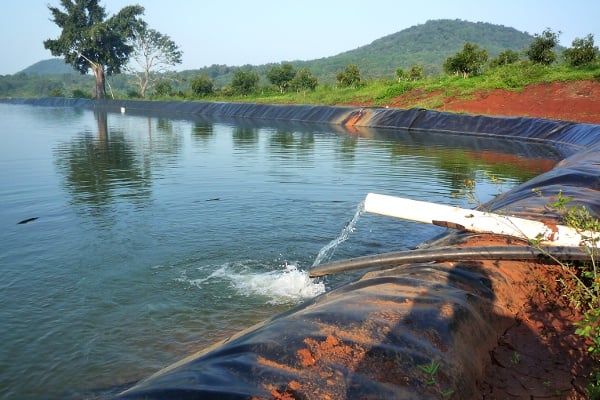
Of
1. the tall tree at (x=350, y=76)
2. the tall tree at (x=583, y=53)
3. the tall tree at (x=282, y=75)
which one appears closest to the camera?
the tall tree at (x=583, y=53)

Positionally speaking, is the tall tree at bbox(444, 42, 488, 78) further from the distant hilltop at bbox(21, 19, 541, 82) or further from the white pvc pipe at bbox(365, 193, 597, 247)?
the distant hilltop at bbox(21, 19, 541, 82)

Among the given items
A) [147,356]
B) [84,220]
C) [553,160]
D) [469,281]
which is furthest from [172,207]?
[553,160]

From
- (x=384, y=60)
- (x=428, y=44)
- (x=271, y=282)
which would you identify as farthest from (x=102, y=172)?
(x=428, y=44)

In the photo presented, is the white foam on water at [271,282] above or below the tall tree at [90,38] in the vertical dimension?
below

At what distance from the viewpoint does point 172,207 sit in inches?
305

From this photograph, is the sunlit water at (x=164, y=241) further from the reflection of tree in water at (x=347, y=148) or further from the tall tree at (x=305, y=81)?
the tall tree at (x=305, y=81)

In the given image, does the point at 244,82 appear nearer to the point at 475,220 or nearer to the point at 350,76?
the point at 350,76

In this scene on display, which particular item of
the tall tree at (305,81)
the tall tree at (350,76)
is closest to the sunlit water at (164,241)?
the tall tree at (350,76)

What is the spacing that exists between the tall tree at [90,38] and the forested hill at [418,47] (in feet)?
150

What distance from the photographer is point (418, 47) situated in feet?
395

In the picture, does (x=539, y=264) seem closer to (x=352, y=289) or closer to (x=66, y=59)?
(x=352, y=289)

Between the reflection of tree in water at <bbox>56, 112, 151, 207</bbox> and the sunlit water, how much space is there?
0.06m

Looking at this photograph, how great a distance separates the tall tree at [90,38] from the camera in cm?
4977

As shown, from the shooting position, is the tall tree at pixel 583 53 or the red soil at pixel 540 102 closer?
the red soil at pixel 540 102
